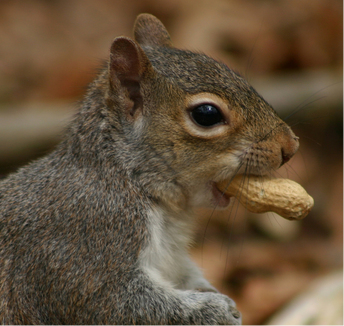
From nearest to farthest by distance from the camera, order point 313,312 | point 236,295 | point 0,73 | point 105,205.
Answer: point 105,205
point 313,312
point 236,295
point 0,73

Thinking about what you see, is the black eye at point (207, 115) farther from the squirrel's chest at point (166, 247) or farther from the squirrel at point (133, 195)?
the squirrel's chest at point (166, 247)

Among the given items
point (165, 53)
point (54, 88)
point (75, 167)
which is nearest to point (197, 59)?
point (165, 53)

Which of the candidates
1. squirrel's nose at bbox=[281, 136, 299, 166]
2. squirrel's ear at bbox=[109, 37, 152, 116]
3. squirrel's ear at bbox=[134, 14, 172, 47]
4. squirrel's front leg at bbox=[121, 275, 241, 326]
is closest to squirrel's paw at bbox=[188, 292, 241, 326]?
squirrel's front leg at bbox=[121, 275, 241, 326]

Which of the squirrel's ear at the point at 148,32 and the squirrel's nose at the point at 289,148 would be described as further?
the squirrel's ear at the point at 148,32

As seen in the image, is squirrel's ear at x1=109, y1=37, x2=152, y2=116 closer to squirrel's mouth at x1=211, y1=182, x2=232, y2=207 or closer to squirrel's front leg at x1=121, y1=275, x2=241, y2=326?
squirrel's mouth at x1=211, y1=182, x2=232, y2=207

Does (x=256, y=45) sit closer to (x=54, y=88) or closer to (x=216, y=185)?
(x=54, y=88)

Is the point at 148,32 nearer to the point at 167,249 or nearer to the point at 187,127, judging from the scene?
the point at 187,127

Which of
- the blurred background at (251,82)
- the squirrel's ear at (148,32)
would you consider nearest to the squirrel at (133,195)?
the squirrel's ear at (148,32)

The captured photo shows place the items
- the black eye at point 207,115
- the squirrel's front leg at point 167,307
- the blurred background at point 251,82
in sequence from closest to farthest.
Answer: the squirrel's front leg at point 167,307, the black eye at point 207,115, the blurred background at point 251,82

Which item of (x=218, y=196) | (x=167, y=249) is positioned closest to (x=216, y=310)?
(x=167, y=249)
